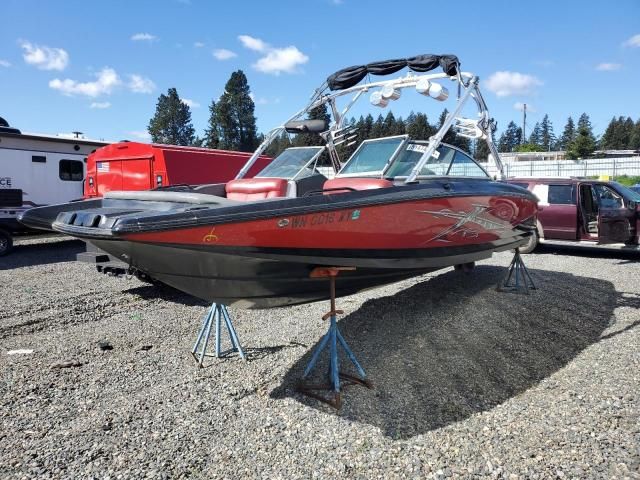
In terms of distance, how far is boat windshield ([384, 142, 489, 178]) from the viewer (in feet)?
15.1

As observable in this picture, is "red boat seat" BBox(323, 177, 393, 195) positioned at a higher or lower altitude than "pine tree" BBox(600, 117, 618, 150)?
lower

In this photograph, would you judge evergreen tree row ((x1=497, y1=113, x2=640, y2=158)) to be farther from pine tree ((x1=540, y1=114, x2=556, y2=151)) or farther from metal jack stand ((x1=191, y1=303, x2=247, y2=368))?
metal jack stand ((x1=191, y1=303, x2=247, y2=368))

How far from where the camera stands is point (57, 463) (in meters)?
2.53

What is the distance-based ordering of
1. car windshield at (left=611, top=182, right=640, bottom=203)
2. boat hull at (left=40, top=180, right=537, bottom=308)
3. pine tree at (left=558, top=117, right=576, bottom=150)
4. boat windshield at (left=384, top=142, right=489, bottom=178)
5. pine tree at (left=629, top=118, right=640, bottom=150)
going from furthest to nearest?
pine tree at (left=558, top=117, right=576, bottom=150), pine tree at (left=629, top=118, right=640, bottom=150), car windshield at (left=611, top=182, right=640, bottom=203), boat windshield at (left=384, top=142, right=489, bottom=178), boat hull at (left=40, top=180, right=537, bottom=308)

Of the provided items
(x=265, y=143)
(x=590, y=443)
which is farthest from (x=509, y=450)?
(x=265, y=143)

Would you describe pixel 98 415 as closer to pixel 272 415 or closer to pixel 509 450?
pixel 272 415

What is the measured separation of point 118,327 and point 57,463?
2500mm

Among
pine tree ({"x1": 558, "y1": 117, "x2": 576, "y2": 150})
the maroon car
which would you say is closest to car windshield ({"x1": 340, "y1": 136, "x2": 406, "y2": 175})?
the maroon car

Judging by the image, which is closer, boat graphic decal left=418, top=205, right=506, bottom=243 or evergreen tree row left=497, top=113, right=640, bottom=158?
boat graphic decal left=418, top=205, right=506, bottom=243

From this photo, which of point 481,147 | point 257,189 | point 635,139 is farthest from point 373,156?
point 635,139

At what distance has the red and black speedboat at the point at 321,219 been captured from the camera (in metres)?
3.03

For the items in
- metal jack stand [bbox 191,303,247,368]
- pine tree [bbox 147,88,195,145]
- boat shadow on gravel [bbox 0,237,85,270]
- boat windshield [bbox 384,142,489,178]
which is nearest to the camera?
metal jack stand [bbox 191,303,247,368]

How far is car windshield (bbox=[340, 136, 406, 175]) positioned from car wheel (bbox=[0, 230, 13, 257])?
783cm

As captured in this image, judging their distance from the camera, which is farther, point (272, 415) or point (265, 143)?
point (265, 143)
